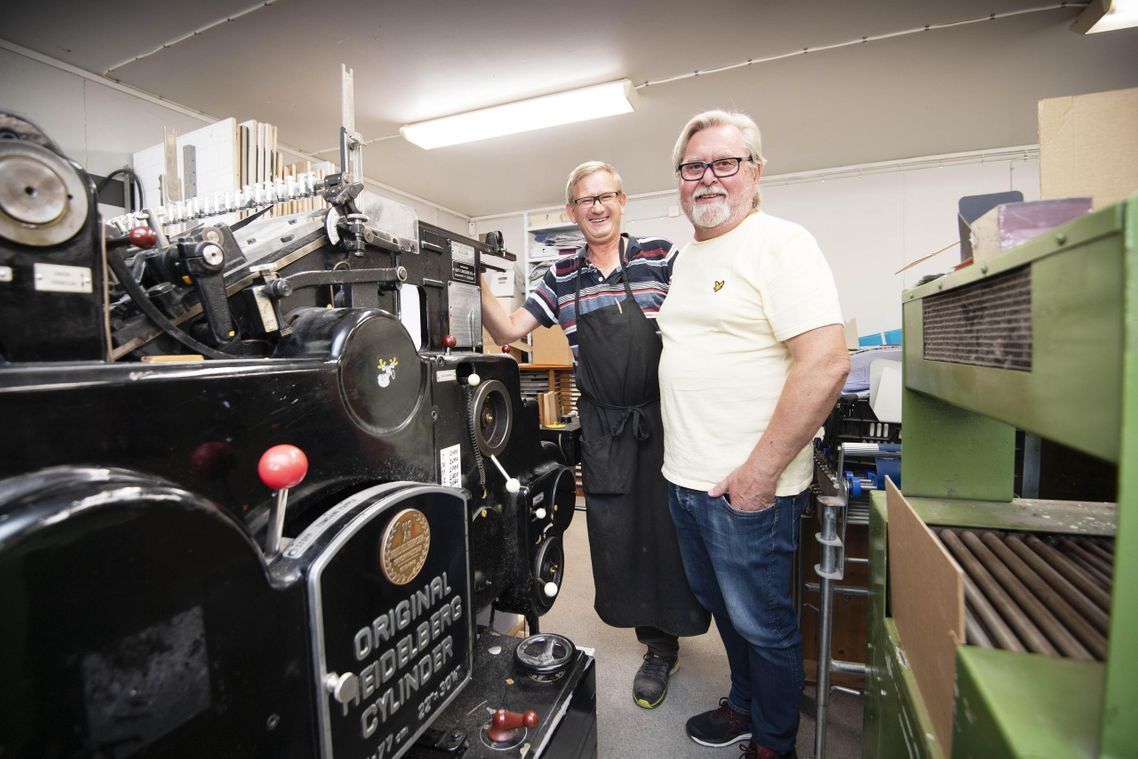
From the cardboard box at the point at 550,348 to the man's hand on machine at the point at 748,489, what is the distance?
3.09 meters

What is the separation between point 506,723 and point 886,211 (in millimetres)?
4870

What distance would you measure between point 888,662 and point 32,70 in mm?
3919

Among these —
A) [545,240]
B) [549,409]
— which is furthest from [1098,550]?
[545,240]

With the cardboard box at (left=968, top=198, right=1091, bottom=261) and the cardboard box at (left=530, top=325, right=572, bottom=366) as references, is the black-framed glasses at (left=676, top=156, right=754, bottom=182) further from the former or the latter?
the cardboard box at (left=530, top=325, right=572, bottom=366)

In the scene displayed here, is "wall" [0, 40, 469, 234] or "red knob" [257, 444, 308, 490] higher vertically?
"wall" [0, 40, 469, 234]

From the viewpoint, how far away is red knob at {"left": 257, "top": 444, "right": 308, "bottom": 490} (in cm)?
61

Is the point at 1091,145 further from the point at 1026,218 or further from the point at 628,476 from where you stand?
the point at 628,476

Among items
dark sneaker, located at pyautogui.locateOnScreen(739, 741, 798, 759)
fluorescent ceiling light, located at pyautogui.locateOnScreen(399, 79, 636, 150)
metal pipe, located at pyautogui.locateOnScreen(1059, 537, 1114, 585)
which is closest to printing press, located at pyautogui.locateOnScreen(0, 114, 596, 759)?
dark sneaker, located at pyautogui.locateOnScreen(739, 741, 798, 759)

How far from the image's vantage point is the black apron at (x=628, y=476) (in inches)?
65.1

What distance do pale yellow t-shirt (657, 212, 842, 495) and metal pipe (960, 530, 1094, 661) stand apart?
52cm

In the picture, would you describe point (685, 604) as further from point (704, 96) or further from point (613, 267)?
point (704, 96)

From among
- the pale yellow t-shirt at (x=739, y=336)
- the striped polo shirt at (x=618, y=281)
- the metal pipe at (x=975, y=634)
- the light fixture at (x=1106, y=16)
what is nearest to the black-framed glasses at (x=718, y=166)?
the pale yellow t-shirt at (x=739, y=336)

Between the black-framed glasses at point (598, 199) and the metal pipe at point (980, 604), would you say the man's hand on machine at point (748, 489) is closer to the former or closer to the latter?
the metal pipe at point (980, 604)

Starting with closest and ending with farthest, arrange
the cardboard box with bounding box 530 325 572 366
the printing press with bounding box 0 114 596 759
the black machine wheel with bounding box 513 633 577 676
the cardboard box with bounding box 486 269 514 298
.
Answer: the printing press with bounding box 0 114 596 759 → the black machine wheel with bounding box 513 633 577 676 → the cardboard box with bounding box 530 325 572 366 → the cardboard box with bounding box 486 269 514 298
